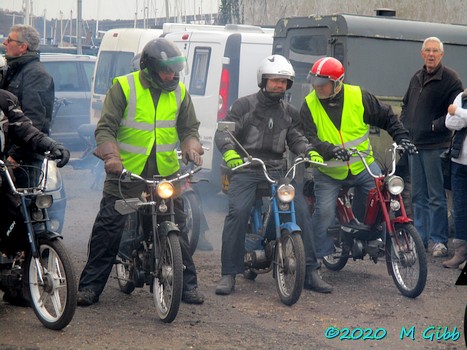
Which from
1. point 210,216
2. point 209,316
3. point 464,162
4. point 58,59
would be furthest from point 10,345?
point 58,59

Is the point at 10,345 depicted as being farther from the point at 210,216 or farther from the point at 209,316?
the point at 210,216

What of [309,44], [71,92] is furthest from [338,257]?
[71,92]

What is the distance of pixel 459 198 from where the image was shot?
30.3 ft

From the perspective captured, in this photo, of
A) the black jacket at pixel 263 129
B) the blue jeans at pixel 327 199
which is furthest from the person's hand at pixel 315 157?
the blue jeans at pixel 327 199

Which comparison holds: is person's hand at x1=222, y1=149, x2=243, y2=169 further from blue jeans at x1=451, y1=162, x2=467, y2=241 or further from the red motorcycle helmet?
blue jeans at x1=451, y1=162, x2=467, y2=241

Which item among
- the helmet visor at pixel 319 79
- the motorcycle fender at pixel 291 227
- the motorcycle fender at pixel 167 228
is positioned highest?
the helmet visor at pixel 319 79

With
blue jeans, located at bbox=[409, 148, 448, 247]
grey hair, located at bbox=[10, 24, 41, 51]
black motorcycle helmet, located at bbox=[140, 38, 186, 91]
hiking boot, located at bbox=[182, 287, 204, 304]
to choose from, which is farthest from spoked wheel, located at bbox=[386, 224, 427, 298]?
grey hair, located at bbox=[10, 24, 41, 51]

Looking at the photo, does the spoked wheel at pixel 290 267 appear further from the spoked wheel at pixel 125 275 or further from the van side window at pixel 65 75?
the van side window at pixel 65 75

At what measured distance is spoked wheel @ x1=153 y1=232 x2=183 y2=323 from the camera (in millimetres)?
6652

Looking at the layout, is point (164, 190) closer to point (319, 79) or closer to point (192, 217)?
point (319, 79)

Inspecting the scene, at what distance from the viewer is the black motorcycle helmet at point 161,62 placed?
23.5 ft

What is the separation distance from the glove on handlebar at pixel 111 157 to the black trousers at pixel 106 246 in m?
0.42

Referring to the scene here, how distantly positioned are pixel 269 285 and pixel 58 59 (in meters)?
11.2

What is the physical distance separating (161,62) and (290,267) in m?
1.79
